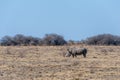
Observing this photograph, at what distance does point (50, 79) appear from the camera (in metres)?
18.5

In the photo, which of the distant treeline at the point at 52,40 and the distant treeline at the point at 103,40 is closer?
the distant treeline at the point at 52,40

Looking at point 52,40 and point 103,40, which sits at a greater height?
point 52,40

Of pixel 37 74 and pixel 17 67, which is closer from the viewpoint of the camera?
pixel 37 74

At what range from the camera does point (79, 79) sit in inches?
724

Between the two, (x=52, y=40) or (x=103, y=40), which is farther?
(x=103, y=40)

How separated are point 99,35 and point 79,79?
46526 mm

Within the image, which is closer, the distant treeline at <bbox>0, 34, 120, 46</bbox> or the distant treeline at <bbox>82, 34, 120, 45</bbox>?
the distant treeline at <bbox>0, 34, 120, 46</bbox>

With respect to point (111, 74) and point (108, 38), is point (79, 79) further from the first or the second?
point (108, 38)

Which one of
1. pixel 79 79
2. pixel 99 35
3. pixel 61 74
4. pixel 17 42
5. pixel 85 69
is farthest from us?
pixel 99 35

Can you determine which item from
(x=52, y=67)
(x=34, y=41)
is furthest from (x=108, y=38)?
(x=52, y=67)

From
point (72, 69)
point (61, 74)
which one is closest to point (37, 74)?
point (61, 74)

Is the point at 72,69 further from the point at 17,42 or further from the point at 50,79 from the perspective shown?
the point at 17,42

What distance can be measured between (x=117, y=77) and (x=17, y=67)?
18.1 ft

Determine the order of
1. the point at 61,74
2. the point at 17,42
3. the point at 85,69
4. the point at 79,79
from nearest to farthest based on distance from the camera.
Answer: the point at 79,79 < the point at 61,74 < the point at 85,69 < the point at 17,42
